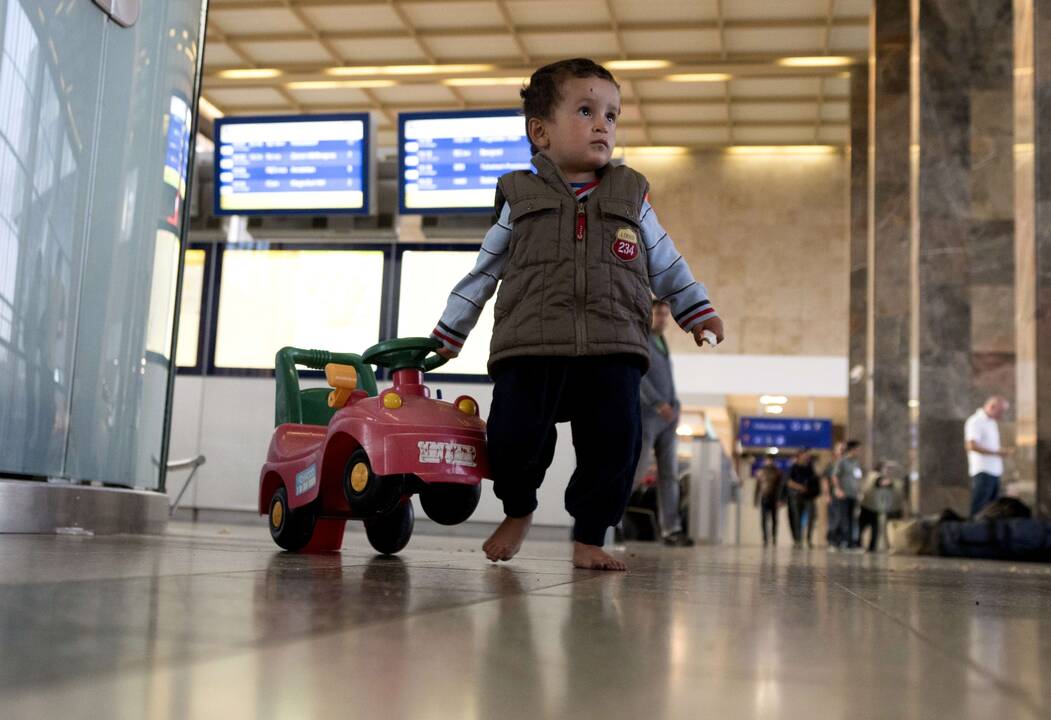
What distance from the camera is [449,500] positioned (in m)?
3.19

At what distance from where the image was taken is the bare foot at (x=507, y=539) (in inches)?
122

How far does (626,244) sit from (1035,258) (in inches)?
302

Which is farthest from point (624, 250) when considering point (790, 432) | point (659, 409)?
point (790, 432)

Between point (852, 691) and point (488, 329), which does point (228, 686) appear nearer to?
point (852, 691)

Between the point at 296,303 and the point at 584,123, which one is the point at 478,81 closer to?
the point at 296,303

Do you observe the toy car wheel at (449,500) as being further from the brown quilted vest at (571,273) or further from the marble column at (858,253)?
the marble column at (858,253)

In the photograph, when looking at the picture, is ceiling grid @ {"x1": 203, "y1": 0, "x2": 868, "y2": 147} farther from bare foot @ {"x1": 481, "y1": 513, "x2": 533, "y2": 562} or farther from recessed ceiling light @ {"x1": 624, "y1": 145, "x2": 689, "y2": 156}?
bare foot @ {"x1": 481, "y1": 513, "x2": 533, "y2": 562}

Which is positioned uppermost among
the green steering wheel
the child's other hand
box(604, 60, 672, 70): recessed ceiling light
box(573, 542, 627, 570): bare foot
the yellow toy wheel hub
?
box(604, 60, 672, 70): recessed ceiling light

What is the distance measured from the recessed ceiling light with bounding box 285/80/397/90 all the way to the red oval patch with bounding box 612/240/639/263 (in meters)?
19.7

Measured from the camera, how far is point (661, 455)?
27.0ft

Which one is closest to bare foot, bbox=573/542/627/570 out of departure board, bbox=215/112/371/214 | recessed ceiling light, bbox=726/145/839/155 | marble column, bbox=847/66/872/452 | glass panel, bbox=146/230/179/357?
glass panel, bbox=146/230/179/357

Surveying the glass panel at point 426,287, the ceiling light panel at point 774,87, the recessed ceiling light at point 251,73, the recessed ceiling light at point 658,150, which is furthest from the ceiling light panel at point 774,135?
the glass panel at point 426,287

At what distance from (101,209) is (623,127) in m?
21.5

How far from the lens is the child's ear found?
10.6 ft
